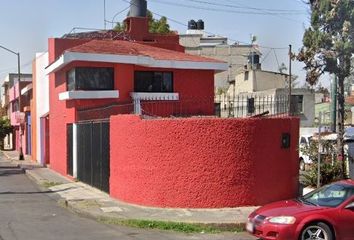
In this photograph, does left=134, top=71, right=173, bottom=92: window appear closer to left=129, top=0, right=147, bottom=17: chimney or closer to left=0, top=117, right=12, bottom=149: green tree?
left=129, top=0, right=147, bottom=17: chimney

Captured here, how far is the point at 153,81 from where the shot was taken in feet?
83.4

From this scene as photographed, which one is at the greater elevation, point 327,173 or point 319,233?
point 327,173

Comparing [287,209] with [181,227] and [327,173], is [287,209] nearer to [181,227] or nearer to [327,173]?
[181,227]

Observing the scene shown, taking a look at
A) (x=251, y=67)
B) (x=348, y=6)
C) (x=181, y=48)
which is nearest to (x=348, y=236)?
(x=348, y=6)

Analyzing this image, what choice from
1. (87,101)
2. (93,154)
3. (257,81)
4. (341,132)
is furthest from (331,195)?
(257,81)

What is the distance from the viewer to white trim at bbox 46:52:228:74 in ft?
74.3

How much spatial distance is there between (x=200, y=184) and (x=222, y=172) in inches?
24.6

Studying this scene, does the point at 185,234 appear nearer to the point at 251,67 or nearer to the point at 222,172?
the point at 222,172

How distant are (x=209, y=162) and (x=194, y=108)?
35.8 ft

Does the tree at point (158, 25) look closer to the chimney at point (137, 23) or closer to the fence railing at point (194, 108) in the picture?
the chimney at point (137, 23)

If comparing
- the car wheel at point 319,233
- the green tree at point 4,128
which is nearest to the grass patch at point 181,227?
the car wheel at point 319,233

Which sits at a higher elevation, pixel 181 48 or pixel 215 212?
pixel 181 48

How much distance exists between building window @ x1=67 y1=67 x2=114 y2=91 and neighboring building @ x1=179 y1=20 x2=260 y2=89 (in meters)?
40.1

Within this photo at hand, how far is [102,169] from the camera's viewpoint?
18.7 meters
